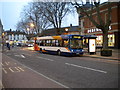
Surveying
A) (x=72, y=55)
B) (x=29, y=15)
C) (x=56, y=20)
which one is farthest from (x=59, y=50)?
(x=29, y=15)

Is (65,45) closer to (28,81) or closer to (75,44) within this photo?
(75,44)

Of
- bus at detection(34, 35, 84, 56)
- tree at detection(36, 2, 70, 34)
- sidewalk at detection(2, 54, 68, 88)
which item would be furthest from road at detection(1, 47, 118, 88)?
tree at detection(36, 2, 70, 34)

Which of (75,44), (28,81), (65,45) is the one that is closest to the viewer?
(28,81)

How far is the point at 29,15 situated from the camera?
183 ft

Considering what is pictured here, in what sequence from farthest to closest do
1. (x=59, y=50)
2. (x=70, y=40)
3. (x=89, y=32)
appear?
(x=89, y=32), (x=59, y=50), (x=70, y=40)

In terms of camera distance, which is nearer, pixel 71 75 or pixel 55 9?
pixel 71 75

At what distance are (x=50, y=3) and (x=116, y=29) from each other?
1515 cm

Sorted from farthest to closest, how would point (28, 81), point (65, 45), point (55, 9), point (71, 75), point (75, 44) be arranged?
point (55, 9) < point (65, 45) < point (75, 44) < point (71, 75) < point (28, 81)

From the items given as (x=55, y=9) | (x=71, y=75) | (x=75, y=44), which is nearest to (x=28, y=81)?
(x=71, y=75)

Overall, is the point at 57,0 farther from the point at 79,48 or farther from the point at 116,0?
the point at 79,48

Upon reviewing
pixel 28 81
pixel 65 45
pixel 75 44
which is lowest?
pixel 28 81

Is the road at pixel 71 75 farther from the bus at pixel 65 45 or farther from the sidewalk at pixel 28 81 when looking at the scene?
the bus at pixel 65 45

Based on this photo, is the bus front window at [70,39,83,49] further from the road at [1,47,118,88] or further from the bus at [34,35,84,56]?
the road at [1,47,118,88]

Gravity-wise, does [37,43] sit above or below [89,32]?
below
